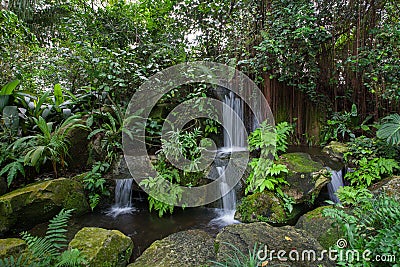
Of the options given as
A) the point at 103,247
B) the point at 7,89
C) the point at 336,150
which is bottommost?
the point at 103,247

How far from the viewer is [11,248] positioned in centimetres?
209

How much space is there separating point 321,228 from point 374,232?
809mm

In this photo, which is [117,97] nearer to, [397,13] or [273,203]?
[273,203]

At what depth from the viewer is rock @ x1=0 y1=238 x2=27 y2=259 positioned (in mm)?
2039

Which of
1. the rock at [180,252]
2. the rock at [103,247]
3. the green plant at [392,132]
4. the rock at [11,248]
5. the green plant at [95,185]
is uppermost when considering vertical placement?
the green plant at [392,132]

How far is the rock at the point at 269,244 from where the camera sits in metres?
2.05

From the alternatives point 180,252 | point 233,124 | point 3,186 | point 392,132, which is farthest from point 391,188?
point 3,186

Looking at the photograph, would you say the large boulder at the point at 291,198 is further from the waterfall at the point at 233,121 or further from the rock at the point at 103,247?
the waterfall at the point at 233,121

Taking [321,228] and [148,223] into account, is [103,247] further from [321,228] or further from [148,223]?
[321,228]

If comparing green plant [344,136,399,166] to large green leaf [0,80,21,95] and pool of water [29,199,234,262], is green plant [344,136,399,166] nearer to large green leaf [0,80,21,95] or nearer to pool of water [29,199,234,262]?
pool of water [29,199,234,262]

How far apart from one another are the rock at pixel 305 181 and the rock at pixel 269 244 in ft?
3.94

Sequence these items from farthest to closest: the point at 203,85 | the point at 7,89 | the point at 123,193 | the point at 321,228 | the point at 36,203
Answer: the point at 203,85, the point at 7,89, the point at 123,193, the point at 36,203, the point at 321,228

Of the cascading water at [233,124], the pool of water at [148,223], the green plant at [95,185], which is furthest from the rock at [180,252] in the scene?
the cascading water at [233,124]

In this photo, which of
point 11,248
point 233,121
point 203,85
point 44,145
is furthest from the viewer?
point 233,121
